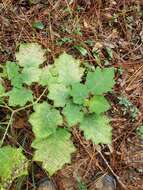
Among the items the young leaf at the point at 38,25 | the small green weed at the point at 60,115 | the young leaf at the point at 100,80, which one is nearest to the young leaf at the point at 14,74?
the small green weed at the point at 60,115

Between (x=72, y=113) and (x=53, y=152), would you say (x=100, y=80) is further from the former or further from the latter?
(x=53, y=152)

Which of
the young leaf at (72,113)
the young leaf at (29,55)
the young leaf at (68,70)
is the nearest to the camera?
the young leaf at (72,113)

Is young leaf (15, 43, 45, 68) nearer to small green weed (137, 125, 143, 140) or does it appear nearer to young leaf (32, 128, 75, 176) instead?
young leaf (32, 128, 75, 176)

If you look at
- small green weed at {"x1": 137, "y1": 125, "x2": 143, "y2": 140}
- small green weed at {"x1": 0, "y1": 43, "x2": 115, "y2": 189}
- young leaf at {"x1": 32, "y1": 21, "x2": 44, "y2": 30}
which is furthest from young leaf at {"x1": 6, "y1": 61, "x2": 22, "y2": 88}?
small green weed at {"x1": 137, "y1": 125, "x2": 143, "y2": 140}

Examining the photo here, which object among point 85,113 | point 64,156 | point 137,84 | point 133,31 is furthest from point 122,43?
point 64,156

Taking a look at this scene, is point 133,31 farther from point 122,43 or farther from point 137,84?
point 137,84

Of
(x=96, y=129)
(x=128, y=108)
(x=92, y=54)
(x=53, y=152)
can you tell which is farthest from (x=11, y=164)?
(x=92, y=54)

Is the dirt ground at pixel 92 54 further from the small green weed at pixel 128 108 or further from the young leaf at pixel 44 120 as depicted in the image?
the young leaf at pixel 44 120
